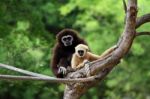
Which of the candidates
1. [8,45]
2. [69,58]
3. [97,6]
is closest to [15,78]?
[69,58]

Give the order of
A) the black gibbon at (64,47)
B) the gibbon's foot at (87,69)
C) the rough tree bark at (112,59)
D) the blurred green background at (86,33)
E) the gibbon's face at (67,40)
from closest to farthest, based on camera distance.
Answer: the rough tree bark at (112,59) < the gibbon's foot at (87,69) < the black gibbon at (64,47) < the gibbon's face at (67,40) < the blurred green background at (86,33)

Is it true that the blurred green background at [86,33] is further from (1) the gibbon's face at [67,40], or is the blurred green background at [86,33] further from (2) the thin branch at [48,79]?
(2) the thin branch at [48,79]

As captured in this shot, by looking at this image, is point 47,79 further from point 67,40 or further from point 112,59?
point 67,40

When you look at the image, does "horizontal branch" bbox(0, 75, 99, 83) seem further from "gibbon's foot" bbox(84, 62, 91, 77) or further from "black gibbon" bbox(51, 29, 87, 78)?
"black gibbon" bbox(51, 29, 87, 78)

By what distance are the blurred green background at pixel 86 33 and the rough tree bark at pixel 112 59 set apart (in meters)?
4.57

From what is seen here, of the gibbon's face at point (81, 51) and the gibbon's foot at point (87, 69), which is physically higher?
the gibbon's foot at point (87, 69)

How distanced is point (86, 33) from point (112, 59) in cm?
1197

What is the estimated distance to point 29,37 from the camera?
11.6 metres

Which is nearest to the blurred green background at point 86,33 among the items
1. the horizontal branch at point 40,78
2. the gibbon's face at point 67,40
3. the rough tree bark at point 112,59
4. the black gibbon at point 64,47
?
the black gibbon at point 64,47

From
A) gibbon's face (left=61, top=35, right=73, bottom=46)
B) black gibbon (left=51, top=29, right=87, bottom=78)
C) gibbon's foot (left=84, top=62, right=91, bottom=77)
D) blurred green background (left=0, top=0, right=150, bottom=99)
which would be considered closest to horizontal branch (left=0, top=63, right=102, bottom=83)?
gibbon's foot (left=84, top=62, right=91, bottom=77)

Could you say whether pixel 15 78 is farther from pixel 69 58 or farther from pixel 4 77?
pixel 69 58

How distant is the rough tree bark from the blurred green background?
15.0 feet

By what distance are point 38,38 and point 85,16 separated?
6.03m

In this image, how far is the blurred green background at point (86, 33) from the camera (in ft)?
39.3
